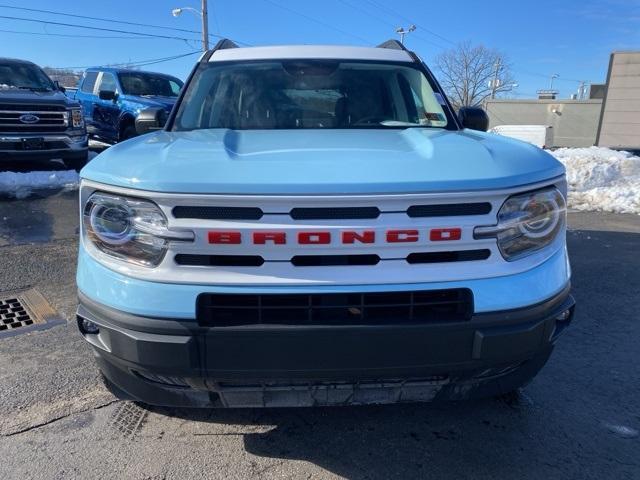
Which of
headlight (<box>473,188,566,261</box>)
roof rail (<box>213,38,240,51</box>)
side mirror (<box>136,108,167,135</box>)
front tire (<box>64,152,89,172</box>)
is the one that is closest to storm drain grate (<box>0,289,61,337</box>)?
side mirror (<box>136,108,167,135</box>)

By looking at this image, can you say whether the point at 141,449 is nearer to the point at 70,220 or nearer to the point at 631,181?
the point at 70,220

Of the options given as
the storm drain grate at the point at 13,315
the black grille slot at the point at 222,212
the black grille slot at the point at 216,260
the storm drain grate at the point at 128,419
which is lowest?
the storm drain grate at the point at 13,315

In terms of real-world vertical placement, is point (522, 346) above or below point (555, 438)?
above

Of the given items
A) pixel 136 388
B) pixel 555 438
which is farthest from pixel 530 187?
pixel 136 388

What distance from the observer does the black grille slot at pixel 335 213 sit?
1.81 m

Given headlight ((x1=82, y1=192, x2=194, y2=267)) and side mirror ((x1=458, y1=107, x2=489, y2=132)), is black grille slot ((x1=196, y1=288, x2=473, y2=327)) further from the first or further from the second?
side mirror ((x1=458, y1=107, x2=489, y2=132))

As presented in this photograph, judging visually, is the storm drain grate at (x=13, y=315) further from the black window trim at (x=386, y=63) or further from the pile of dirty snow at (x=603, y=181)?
the pile of dirty snow at (x=603, y=181)

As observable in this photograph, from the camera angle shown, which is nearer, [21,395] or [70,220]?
[21,395]

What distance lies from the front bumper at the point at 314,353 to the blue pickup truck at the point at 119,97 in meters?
9.34

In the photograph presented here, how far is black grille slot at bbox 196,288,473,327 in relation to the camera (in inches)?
71.8

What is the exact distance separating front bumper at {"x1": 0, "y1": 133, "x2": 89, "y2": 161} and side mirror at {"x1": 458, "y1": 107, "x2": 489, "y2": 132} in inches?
301

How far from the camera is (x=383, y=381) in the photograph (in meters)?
1.98

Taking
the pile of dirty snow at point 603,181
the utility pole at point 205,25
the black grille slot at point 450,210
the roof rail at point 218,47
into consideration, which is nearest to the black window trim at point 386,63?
the roof rail at point 218,47

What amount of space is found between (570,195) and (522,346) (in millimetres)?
8239
